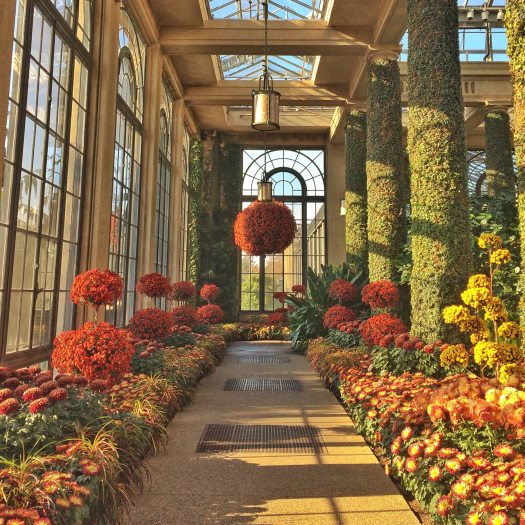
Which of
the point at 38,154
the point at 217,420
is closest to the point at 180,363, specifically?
the point at 217,420

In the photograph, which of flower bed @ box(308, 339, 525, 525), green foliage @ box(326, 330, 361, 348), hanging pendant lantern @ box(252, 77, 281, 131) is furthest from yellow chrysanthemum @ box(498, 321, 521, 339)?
green foliage @ box(326, 330, 361, 348)

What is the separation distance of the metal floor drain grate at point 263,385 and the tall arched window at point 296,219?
24.4 feet

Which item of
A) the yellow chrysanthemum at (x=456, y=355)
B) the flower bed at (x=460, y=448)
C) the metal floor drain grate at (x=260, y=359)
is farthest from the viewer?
the metal floor drain grate at (x=260, y=359)

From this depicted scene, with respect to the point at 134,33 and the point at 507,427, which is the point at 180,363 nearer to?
the point at 507,427

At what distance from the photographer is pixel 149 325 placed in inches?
204

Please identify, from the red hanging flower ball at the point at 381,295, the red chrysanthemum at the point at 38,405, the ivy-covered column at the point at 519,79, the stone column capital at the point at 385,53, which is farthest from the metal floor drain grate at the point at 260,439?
the stone column capital at the point at 385,53

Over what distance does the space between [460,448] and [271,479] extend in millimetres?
1033

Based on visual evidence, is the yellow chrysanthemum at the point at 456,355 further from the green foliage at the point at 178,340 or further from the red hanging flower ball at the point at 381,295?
the green foliage at the point at 178,340

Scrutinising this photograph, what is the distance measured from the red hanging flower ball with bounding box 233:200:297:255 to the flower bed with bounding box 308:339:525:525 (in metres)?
4.38

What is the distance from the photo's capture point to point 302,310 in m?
8.35

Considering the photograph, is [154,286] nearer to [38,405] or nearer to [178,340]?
[178,340]

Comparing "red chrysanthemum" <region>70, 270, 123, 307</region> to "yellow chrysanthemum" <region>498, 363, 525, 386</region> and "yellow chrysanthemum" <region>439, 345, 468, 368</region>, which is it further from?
"yellow chrysanthemum" <region>498, 363, 525, 386</region>

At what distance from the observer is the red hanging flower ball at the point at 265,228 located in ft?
24.0

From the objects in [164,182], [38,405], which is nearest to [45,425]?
[38,405]
